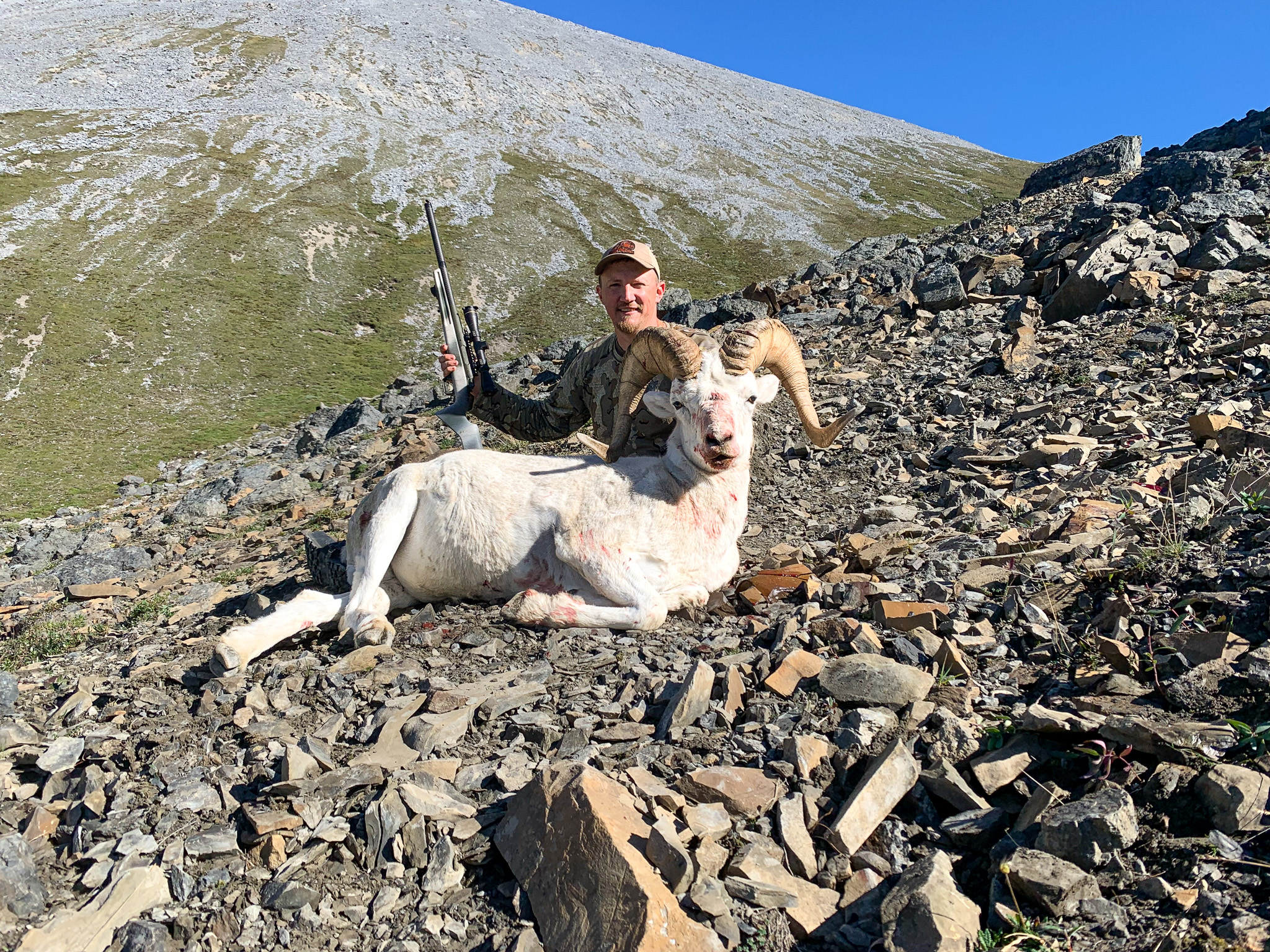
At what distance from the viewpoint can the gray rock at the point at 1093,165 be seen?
3297cm

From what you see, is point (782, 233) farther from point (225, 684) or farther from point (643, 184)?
point (225, 684)

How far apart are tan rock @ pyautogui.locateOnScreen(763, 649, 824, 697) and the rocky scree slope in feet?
0.08

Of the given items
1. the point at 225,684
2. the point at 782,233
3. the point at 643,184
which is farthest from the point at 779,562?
the point at 643,184

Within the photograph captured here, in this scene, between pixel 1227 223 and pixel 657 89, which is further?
pixel 657 89

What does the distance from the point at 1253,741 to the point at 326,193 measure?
265 ft

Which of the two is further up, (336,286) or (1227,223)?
(1227,223)

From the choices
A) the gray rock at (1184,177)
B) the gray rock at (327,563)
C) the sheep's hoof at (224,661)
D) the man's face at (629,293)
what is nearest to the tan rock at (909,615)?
the man's face at (629,293)

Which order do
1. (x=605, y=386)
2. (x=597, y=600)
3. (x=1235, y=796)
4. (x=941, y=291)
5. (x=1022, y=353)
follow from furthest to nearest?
(x=941, y=291)
(x=1022, y=353)
(x=605, y=386)
(x=597, y=600)
(x=1235, y=796)

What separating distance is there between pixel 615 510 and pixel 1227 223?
50.7 feet

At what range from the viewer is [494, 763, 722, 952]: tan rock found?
305 cm

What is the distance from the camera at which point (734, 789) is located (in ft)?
12.7

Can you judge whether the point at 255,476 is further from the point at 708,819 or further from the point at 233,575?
the point at 708,819

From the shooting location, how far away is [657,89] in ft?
465

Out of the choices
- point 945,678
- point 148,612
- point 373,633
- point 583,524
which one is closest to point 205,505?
point 148,612
